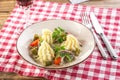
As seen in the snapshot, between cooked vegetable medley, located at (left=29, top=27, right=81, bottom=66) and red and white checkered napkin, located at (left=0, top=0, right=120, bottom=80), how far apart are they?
59mm

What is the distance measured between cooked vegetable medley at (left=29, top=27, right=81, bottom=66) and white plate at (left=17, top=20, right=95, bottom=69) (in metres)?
0.02

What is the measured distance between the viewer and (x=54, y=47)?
1.09 m

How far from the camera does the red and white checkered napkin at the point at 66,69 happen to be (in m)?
1.06

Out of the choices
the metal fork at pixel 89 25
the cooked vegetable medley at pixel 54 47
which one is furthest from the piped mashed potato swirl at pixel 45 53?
the metal fork at pixel 89 25

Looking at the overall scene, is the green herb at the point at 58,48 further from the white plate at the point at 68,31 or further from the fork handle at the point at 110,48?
the fork handle at the point at 110,48

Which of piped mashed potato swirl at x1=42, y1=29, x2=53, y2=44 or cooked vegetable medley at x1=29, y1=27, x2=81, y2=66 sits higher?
piped mashed potato swirl at x1=42, y1=29, x2=53, y2=44

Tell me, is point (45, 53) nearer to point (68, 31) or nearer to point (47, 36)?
point (47, 36)

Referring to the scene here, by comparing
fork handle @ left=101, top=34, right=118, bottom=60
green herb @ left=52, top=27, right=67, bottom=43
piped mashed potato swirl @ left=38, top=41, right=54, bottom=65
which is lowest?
fork handle @ left=101, top=34, right=118, bottom=60

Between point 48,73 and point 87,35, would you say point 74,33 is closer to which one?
point 87,35

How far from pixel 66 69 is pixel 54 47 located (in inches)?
4.0

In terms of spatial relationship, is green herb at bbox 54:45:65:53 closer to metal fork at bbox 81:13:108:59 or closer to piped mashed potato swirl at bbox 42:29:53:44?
piped mashed potato swirl at bbox 42:29:53:44

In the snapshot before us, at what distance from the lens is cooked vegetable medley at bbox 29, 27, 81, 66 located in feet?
3.40

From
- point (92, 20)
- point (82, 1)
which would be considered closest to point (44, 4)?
point (82, 1)

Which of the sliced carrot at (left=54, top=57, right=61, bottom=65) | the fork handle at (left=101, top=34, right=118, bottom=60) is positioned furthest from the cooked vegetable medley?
the fork handle at (left=101, top=34, right=118, bottom=60)
